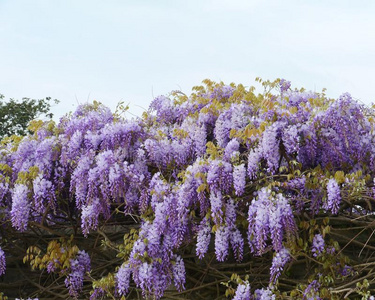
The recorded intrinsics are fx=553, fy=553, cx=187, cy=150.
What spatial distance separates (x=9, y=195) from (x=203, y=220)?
6.81 feet

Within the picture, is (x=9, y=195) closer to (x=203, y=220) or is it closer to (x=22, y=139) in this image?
(x=22, y=139)

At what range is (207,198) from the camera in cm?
438

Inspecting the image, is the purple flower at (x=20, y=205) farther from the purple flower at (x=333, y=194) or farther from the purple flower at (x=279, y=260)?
the purple flower at (x=333, y=194)

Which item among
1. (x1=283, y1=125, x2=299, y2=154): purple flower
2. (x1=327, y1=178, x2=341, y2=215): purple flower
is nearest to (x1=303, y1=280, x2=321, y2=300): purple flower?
(x1=327, y1=178, x2=341, y2=215): purple flower

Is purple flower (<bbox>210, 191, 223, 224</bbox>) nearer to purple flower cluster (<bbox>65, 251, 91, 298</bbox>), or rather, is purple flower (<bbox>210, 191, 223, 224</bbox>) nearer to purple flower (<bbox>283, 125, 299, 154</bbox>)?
purple flower (<bbox>283, 125, 299, 154</bbox>)

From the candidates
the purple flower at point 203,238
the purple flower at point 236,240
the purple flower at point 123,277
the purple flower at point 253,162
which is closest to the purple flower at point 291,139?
the purple flower at point 253,162

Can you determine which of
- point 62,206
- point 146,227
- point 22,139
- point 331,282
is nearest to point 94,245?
point 62,206

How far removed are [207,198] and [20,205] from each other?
5.67ft

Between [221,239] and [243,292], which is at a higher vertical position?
[221,239]

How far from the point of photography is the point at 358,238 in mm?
4891

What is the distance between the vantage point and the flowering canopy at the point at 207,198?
4332 mm

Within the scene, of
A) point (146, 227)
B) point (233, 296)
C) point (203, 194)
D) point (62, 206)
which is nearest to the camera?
point (203, 194)

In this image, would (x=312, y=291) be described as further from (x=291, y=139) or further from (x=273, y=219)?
(x=291, y=139)

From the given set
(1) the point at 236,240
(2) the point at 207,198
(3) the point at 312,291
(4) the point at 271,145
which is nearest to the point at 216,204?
(2) the point at 207,198
